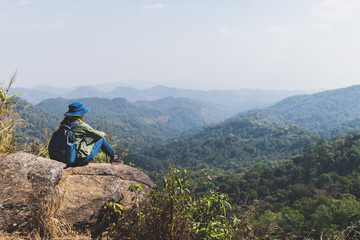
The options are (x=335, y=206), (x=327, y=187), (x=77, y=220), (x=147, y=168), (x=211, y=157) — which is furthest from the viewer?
(x=211, y=157)

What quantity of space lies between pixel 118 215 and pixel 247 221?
151 centimetres

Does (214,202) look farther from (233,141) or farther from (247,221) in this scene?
(233,141)

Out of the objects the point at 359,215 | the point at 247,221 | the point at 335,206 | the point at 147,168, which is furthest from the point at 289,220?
the point at 147,168

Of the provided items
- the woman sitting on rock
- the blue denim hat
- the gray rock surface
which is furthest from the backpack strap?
the gray rock surface

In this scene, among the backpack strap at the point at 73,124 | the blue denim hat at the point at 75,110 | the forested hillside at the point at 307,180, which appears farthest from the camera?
the forested hillside at the point at 307,180

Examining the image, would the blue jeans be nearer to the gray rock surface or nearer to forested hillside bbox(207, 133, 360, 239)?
the gray rock surface

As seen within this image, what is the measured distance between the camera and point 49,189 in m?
2.41

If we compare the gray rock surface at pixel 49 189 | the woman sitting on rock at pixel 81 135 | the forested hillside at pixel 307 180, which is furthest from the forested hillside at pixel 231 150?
the gray rock surface at pixel 49 189

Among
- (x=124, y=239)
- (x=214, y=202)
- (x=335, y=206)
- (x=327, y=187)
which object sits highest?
(x=214, y=202)

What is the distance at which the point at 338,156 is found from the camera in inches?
1980

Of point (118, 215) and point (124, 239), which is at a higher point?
point (118, 215)

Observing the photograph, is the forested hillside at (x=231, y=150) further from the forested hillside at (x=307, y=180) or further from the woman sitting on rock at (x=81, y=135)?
the woman sitting on rock at (x=81, y=135)

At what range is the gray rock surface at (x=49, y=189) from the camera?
2.21 m

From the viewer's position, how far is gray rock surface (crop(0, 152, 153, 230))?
2213 millimetres
